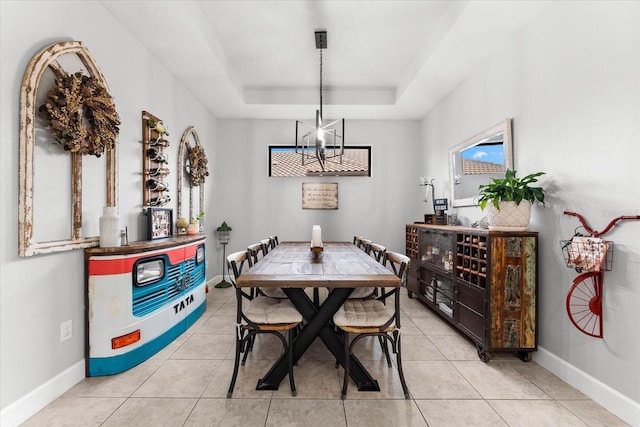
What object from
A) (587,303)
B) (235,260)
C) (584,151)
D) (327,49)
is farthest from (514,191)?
(327,49)

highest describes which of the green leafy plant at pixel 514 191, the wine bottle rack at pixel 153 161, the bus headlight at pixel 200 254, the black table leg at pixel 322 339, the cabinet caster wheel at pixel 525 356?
the wine bottle rack at pixel 153 161

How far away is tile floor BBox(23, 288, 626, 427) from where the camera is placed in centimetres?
177

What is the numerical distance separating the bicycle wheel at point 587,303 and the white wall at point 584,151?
A: 46 mm

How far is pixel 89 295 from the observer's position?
220 cm

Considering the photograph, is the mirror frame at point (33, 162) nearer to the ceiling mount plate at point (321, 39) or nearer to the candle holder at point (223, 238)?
the ceiling mount plate at point (321, 39)

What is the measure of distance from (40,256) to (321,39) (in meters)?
3.03

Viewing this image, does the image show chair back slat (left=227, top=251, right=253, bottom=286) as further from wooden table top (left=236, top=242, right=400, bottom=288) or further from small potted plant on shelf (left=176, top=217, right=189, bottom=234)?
small potted plant on shelf (left=176, top=217, right=189, bottom=234)

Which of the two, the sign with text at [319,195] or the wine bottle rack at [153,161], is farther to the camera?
the sign with text at [319,195]

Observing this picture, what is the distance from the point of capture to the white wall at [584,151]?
5.82 feet

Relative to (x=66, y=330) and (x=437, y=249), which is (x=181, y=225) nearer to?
(x=66, y=330)

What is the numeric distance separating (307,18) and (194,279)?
9.59 feet

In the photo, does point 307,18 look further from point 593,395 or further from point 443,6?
point 593,395

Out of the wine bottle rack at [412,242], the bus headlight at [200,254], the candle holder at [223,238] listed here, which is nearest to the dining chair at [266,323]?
the bus headlight at [200,254]

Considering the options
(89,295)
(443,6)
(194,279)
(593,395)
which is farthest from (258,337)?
(443,6)
